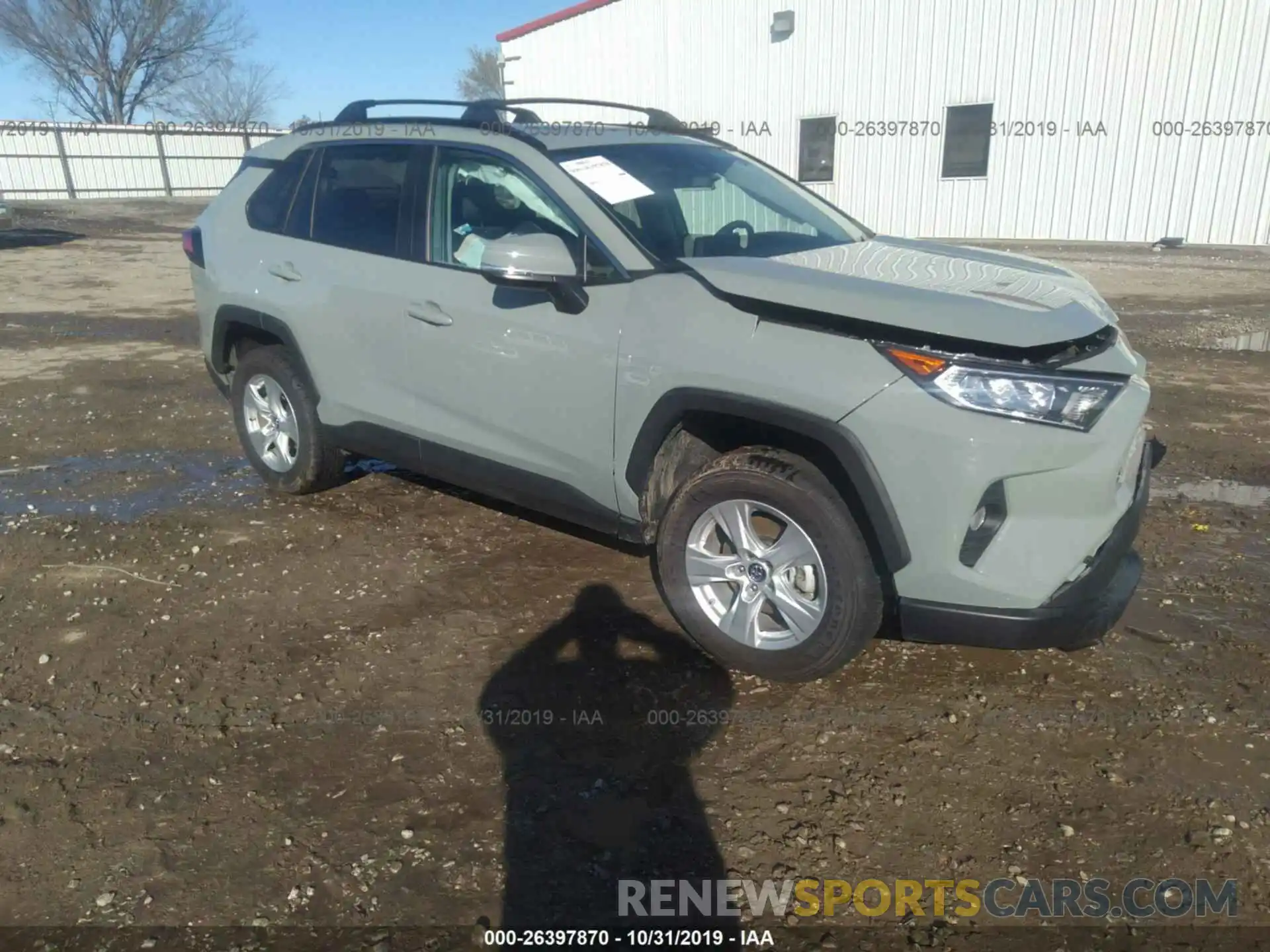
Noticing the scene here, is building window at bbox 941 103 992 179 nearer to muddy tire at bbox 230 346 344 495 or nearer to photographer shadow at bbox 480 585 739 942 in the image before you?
muddy tire at bbox 230 346 344 495

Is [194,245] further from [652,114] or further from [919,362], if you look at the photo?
[919,362]

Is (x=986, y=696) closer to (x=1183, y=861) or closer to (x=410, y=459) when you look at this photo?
(x=1183, y=861)

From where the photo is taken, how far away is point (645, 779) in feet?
9.28

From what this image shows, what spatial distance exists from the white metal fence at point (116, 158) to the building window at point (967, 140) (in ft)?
86.0

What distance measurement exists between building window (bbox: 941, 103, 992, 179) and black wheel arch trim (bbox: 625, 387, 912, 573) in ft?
51.3

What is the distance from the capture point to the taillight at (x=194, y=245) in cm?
515

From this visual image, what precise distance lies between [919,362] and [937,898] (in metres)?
1.45

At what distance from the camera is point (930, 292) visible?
292 cm

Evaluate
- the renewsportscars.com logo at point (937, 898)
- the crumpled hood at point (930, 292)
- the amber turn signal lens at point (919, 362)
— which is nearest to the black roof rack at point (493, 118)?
the crumpled hood at point (930, 292)

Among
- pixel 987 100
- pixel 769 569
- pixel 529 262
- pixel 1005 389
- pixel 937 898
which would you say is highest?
pixel 987 100

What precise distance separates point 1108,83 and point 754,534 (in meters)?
15.5

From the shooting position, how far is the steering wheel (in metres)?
3.86

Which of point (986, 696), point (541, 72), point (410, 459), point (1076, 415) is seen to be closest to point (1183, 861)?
point (986, 696)

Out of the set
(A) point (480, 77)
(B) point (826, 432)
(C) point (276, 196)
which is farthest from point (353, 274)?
(A) point (480, 77)
